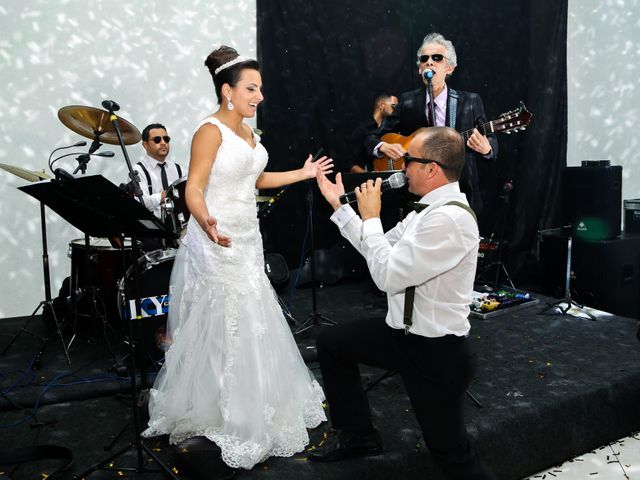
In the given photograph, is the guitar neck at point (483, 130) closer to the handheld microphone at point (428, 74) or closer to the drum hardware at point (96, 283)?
the handheld microphone at point (428, 74)

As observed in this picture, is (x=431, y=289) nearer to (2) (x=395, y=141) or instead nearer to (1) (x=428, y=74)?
(1) (x=428, y=74)

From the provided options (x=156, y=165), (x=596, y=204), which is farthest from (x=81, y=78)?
(x=596, y=204)

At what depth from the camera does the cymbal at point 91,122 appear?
4309 millimetres

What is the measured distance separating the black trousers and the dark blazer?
2048 mm

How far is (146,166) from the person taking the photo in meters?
5.55

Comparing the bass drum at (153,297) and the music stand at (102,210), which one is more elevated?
the music stand at (102,210)

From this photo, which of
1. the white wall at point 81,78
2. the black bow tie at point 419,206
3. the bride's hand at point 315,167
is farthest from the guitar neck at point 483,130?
the white wall at point 81,78

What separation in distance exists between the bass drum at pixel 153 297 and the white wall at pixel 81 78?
2.11 m

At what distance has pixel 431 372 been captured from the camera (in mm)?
2318

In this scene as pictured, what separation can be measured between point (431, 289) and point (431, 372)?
0.35 m

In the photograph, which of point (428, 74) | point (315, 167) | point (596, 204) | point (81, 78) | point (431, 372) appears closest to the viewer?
point (431, 372)

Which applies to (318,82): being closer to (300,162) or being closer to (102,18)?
(300,162)

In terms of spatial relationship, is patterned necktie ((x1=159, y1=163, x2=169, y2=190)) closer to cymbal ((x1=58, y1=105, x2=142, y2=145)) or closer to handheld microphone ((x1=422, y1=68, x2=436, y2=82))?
cymbal ((x1=58, y1=105, x2=142, y2=145))

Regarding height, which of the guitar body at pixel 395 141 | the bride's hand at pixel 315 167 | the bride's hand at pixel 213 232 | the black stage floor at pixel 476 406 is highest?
the guitar body at pixel 395 141
